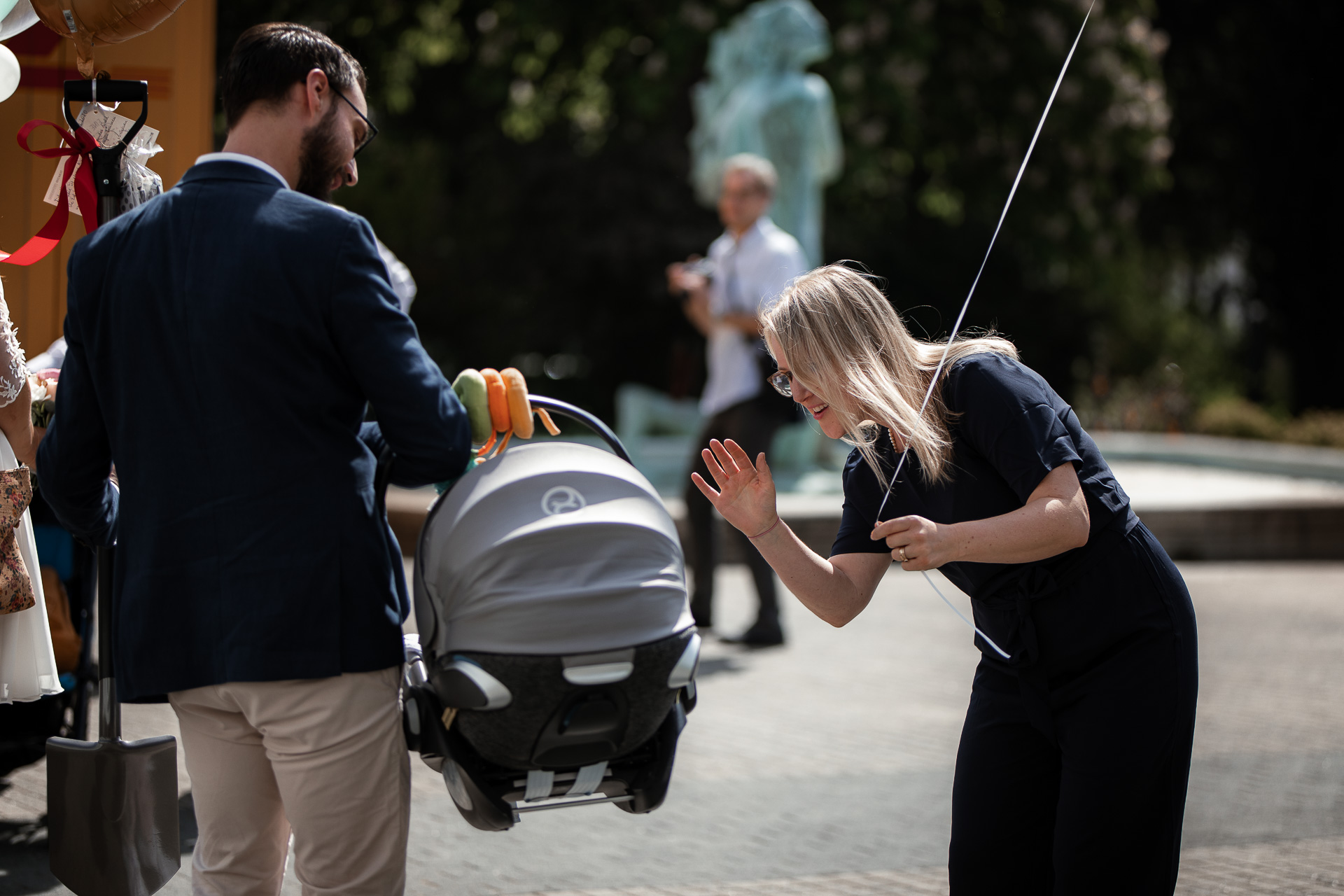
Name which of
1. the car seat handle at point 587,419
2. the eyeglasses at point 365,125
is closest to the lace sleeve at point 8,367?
the eyeglasses at point 365,125

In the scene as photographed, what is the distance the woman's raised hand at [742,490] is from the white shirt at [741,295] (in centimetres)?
412

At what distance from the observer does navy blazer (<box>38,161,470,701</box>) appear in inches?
85.0

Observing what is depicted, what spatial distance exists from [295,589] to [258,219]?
57 cm

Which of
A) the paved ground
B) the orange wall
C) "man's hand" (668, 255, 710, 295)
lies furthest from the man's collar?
"man's hand" (668, 255, 710, 295)

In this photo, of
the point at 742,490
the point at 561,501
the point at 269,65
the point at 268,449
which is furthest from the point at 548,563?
the point at 269,65

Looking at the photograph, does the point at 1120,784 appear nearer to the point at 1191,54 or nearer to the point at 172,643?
the point at 172,643

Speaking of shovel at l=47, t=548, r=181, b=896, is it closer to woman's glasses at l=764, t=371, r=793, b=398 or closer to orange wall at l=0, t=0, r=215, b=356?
woman's glasses at l=764, t=371, r=793, b=398

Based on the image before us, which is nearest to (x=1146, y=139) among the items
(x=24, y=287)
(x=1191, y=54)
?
(x=1191, y=54)

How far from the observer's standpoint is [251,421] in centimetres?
218

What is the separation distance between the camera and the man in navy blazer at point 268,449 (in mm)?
2164

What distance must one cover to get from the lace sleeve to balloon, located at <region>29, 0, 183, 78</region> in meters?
0.57

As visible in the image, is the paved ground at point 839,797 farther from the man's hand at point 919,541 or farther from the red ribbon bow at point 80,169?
the red ribbon bow at point 80,169

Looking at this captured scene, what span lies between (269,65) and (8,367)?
4.09 ft

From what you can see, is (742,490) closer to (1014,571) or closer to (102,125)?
(1014,571)
